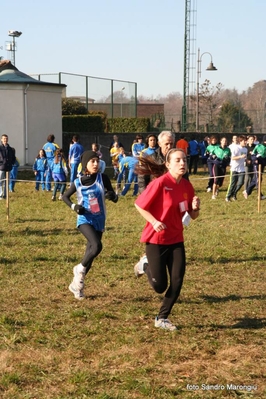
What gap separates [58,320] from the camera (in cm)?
773

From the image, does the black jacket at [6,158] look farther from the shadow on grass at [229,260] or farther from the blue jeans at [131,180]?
the shadow on grass at [229,260]

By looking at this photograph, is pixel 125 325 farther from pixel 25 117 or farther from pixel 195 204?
pixel 25 117

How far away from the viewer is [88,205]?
8672 millimetres

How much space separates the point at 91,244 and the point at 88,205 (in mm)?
492

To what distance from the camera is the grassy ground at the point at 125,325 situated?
5789 millimetres

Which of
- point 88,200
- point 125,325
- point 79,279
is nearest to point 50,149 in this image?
point 88,200

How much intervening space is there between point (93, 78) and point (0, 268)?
3193 cm

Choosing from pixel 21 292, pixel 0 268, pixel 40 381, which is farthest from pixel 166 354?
pixel 0 268

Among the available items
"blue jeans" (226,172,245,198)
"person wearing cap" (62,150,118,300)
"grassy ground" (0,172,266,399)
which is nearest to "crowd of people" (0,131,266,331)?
"person wearing cap" (62,150,118,300)

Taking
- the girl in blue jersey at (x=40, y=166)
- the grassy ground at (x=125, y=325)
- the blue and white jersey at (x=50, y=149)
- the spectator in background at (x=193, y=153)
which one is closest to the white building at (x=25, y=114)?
the girl in blue jersey at (x=40, y=166)

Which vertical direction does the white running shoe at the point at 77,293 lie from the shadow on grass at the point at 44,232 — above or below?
above

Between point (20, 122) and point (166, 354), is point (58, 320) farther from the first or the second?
point (20, 122)

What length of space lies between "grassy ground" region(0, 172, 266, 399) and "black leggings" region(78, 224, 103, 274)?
0.53 metres

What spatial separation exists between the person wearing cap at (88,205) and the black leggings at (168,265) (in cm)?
150
